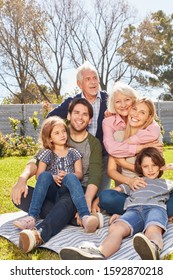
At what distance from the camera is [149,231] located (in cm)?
329

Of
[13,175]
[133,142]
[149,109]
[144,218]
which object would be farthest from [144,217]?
[13,175]

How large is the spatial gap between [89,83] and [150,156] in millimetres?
1045

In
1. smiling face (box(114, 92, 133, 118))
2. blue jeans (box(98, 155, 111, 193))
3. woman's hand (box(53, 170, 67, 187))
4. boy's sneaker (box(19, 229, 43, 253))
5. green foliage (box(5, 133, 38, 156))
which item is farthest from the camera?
green foliage (box(5, 133, 38, 156))

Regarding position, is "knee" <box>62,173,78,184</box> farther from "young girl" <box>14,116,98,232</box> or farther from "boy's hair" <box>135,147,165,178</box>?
"boy's hair" <box>135,147,165,178</box>

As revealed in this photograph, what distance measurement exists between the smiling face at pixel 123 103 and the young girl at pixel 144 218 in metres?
0.45

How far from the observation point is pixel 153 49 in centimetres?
2406

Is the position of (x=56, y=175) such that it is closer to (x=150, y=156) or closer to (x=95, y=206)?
(x=95, y=206)

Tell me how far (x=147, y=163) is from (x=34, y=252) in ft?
3.58

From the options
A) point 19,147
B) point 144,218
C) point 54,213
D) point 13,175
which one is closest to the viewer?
point 144,218

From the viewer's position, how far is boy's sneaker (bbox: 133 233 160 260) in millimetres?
2982

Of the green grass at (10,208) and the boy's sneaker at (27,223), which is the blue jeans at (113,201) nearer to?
the boy's sneaker at (27,223)

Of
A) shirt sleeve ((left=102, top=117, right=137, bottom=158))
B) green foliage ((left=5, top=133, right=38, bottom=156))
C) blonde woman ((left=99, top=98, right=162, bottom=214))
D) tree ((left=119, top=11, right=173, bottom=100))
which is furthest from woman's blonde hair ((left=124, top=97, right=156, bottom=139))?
tree ((left=119, top=11, right=173, bottom=100))

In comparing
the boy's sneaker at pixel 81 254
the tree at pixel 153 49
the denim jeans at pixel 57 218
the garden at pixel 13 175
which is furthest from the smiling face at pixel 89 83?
the tree at pixel 153 49

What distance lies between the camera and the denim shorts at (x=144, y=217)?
3.40 meters
